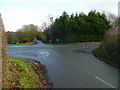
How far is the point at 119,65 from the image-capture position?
10.7 m

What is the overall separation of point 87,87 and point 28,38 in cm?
3660

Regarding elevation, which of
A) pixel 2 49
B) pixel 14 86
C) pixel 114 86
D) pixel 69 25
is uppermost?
pixel 69 25

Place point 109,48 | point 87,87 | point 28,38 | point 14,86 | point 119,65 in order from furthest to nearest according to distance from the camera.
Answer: point 28,38, point 109,48, point 119,65, point 87,87, point 14,86

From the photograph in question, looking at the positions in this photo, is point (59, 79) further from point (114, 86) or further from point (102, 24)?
point (102, 24)

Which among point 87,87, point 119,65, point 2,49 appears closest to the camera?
point 2,49

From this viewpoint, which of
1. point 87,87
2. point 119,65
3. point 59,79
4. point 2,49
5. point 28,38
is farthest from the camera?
point 28,38

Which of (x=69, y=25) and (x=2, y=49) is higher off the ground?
(x=69, y=25)

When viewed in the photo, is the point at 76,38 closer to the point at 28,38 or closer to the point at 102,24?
the point at 102,24

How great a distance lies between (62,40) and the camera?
3494 cm

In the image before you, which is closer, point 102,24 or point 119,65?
point 119,65

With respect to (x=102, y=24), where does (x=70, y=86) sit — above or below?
below

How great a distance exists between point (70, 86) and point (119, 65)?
5794 millimetres

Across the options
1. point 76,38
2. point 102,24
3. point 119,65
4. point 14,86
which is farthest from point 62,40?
point 14,86

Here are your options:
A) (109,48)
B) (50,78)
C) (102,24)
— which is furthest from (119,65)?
(102,24)
